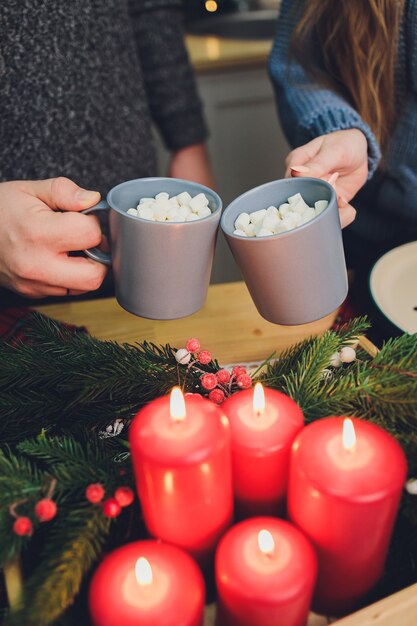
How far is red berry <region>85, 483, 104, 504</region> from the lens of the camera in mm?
361

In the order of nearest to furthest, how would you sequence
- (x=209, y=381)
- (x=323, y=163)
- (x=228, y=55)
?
(x=209, y=381), (x=323, y=163), (x=228, y=55)

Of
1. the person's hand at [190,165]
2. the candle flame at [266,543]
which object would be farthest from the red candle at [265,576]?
the person's hand at [190,165]

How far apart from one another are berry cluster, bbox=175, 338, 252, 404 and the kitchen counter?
4.50ft

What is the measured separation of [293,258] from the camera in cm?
51

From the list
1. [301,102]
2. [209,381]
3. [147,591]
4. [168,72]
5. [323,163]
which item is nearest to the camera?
[147,591]

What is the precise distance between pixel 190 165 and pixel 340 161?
1.63ft

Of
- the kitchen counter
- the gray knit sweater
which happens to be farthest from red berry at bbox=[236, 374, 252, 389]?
the kitchen counter

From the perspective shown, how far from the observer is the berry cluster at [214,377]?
481mm

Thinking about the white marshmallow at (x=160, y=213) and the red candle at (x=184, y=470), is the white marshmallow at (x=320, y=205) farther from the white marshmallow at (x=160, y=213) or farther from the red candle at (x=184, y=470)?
the red candle at (x=184, y=470)

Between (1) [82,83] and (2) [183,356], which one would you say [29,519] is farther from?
(1) [82,83]

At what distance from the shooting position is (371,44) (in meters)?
0.87

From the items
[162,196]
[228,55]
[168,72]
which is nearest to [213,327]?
[162,196]

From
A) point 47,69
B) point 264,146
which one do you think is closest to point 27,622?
point 47,69

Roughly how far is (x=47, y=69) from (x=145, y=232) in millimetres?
476
